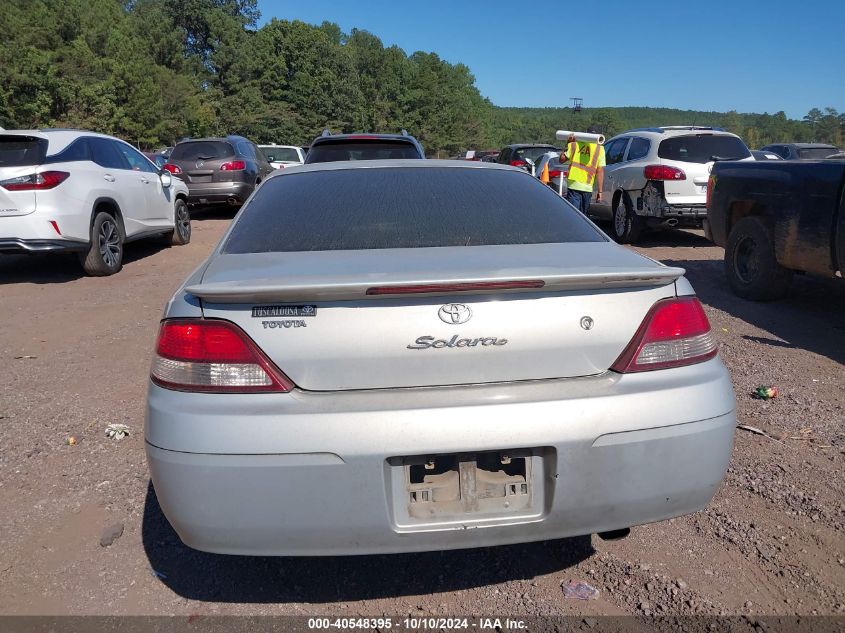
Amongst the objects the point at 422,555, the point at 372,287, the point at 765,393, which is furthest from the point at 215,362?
the point at 765,393

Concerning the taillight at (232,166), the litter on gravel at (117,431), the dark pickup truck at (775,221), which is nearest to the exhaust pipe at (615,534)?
the litter on gravel at (117,431)

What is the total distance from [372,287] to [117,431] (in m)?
2.50

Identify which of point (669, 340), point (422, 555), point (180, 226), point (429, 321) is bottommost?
point (422, 555)

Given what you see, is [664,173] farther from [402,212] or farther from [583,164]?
[402,212]

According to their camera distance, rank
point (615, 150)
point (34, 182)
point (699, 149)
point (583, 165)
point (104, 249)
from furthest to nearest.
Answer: point (615, 150) → point (583, 165) → point (699, 149) → point (104, 249) → point (34, 182)

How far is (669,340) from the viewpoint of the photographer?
217 cm

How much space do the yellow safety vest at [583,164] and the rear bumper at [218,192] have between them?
6.54 meters

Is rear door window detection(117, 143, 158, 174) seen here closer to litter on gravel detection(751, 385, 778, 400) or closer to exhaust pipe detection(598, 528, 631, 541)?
litter on gravel detection(751, 385, 778, 400)

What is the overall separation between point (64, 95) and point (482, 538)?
46.2 meters

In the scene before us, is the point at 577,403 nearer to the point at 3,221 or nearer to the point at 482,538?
the point at 482,538

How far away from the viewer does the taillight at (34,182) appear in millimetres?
6918

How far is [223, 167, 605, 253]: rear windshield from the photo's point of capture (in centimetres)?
254

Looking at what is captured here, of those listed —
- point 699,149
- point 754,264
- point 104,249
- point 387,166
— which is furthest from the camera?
point 699,149

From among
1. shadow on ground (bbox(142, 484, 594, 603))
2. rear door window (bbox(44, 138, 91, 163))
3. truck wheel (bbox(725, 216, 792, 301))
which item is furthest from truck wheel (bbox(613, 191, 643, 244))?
shadow on ground (bbox(142, 484, 594, 603))
